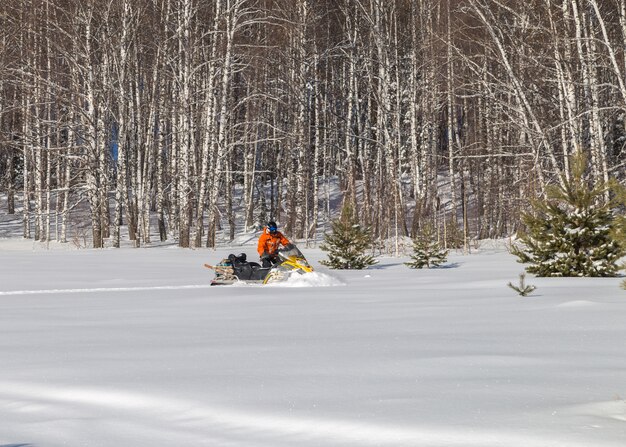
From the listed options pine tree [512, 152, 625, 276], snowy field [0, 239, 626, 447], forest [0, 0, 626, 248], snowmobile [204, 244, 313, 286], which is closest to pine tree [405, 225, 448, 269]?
forest [0, 0, 626, 248]

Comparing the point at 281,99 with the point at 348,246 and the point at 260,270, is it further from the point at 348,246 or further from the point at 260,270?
the point at 260,270

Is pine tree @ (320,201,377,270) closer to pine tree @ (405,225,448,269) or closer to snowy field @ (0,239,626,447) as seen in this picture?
pine tree @ (405,225,448,269)

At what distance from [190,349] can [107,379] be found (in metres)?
1.37

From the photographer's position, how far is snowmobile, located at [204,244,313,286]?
15195 millimetres

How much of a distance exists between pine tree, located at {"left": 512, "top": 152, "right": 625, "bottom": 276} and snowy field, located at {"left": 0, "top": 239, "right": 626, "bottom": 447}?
75.7 inches

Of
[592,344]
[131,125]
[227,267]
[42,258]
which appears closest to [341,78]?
[131,125]

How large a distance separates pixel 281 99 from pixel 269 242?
1798 centimetres

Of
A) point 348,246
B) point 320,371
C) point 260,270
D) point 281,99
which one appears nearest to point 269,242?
point 260,270

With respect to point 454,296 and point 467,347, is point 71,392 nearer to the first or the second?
point 467,347

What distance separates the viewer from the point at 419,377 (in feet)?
18.0

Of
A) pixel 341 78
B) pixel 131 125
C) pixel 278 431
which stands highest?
pixel 341 78

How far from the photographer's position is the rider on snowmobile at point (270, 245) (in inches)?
622

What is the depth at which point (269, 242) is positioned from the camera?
1602 cm

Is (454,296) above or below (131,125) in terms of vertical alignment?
below
